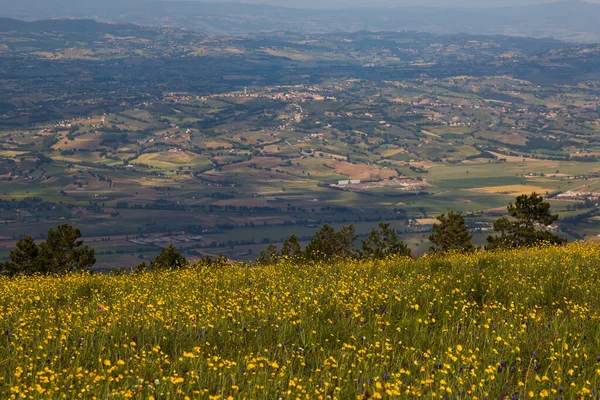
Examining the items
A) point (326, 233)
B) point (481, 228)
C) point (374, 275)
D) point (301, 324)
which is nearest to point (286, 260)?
point (374, 275)

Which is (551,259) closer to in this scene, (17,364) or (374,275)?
(374,275)

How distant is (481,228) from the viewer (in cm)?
19450

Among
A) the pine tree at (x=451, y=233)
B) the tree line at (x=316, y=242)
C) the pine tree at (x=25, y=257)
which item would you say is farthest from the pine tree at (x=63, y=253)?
the pine tree at (x=451, y=233)

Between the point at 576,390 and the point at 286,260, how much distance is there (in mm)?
10514

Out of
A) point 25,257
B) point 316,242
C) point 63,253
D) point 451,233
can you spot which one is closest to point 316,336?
point 316,242

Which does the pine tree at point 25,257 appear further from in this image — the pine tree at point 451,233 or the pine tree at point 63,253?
the pine tree at point 451,233

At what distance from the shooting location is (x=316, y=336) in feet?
29.8

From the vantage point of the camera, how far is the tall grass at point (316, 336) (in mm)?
7047

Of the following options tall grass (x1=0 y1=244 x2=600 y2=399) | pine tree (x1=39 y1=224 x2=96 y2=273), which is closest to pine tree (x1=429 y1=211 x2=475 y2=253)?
pine tree (x1=39 y1=224 x2=96 y2=273)

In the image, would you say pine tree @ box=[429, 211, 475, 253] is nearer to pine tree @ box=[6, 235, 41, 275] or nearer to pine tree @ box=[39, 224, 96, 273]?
pine tree @ box=[39, 224, 96, 273]

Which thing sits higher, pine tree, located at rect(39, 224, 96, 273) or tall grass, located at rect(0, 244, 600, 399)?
tall grass, located at rect(0, 244, 600, 399)

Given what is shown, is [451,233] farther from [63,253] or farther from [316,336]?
[316,336]

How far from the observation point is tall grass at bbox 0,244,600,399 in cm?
705

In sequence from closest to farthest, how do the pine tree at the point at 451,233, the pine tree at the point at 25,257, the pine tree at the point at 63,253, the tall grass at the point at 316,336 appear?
the tall grass at the point at 316,336
the pine tree at the point at 63,253
the pine tree at the point at 25,257
the pine tree at the point at 451,233
